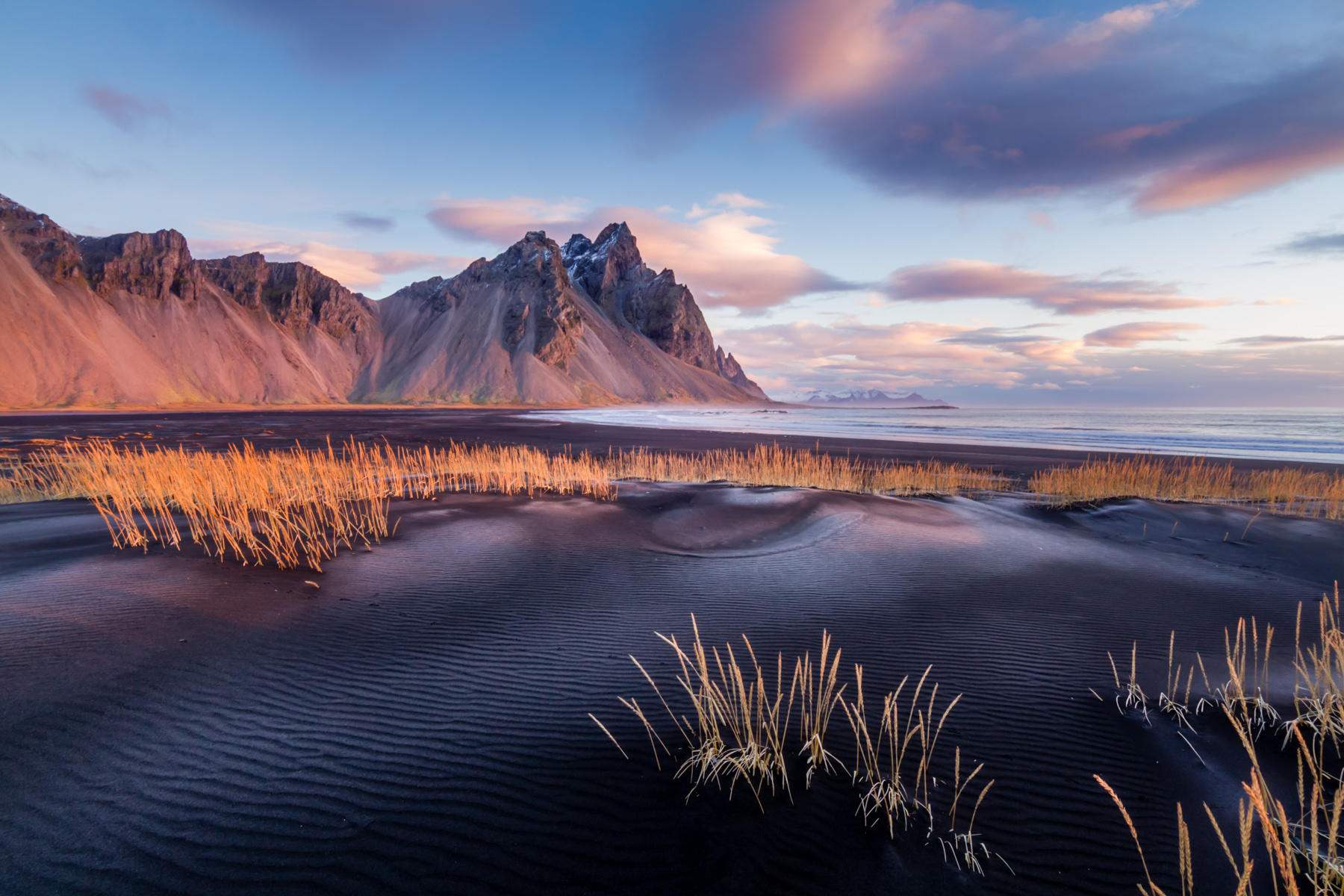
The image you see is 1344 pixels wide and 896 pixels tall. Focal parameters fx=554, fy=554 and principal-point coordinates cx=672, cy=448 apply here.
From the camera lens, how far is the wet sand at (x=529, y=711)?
2.57 m

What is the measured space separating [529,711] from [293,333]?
11134 centimetres

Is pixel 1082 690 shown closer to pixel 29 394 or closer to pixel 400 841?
pixel 400 841

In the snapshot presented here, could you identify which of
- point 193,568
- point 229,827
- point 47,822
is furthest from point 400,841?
point 193,568

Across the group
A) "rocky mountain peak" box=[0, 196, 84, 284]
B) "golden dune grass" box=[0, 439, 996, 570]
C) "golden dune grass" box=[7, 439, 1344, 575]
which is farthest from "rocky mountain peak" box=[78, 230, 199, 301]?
"golden dune grass" box=[0, 439, 996, 570]

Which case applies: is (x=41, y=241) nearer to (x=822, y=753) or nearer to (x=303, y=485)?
(x=303, y=485)

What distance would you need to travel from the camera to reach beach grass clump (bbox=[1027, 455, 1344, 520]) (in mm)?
12633

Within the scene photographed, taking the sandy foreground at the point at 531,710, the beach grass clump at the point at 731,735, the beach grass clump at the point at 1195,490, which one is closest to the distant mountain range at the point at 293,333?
the sandy foreground at the point at 531,710

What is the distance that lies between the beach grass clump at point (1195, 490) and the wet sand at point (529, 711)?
16.9ft

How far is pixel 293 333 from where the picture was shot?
9338 cm

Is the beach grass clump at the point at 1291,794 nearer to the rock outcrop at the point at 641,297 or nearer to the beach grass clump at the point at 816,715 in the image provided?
the beach grass clump at the point at 816,715

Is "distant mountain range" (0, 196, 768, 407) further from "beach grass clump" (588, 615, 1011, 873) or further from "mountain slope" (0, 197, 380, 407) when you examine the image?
"beach grass clump" (588, 615, 1011, 873)

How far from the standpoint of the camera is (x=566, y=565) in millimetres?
7359

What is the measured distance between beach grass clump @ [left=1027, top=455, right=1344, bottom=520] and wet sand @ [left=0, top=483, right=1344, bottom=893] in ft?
16.9

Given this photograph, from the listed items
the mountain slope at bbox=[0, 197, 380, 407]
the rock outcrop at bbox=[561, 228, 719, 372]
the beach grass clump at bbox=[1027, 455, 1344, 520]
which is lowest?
the beach grass clump at bbox=[1027, 455, 1344, 520]
